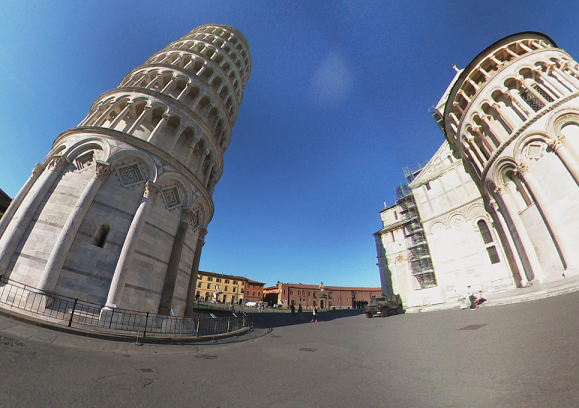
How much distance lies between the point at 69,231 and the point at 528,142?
26616 mm

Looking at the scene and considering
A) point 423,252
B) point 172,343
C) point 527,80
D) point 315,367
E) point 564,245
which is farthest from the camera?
point 423,252

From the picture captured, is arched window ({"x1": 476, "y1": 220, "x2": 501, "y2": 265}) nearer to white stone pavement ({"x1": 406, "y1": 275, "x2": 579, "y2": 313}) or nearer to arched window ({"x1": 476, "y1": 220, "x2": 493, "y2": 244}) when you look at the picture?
arched window ({"x1": 476, "y1": 220, "x2": 493, "y2": 244})

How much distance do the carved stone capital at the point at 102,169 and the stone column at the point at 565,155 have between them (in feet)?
82.3

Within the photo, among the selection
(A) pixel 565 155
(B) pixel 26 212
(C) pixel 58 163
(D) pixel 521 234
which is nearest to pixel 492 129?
(A) pixel 565 155

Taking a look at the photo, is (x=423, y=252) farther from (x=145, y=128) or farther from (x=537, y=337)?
(x=145, y=128)

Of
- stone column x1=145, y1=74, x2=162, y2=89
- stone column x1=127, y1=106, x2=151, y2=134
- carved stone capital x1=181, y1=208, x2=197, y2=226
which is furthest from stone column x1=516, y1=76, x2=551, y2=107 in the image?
stone column x1=145, y1=74, x2=162, y2=89

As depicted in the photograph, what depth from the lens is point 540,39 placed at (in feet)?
62.4

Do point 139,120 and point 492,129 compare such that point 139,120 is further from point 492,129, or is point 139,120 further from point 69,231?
point 492,129

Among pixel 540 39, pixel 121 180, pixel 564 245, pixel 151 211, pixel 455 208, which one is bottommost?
pixel 564 245

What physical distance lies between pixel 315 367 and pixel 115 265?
33.4 feet

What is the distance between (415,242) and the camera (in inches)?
1216

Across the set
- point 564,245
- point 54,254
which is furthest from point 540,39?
point 54,254

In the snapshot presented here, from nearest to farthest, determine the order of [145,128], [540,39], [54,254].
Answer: [54,254] → [145,128] → [540,39]

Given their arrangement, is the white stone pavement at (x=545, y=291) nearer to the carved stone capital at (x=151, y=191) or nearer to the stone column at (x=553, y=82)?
the stone column at (x=553, y=82)
